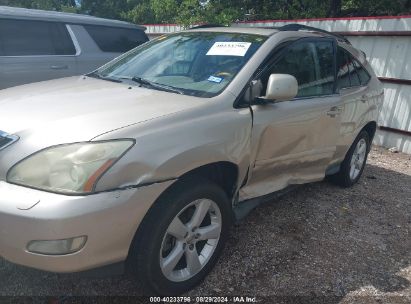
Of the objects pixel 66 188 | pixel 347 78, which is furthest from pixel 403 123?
pixel 66 188

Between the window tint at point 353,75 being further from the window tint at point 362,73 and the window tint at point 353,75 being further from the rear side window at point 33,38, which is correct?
the rear side window at point 33,38

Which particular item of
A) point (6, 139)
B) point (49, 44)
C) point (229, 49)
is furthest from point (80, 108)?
point (49, 44)

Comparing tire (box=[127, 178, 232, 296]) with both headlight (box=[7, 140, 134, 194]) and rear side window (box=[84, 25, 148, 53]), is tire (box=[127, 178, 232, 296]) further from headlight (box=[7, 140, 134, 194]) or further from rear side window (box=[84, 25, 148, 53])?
rear side window (box=[84, 25, 148, 53])

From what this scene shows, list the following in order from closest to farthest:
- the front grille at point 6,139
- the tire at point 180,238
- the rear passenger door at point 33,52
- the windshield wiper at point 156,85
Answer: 1. the front grille at point 6,139
2. the tire at point 180,238
3. the windshield wiper at point 156,85
4. the rear passenger door at point 33,52

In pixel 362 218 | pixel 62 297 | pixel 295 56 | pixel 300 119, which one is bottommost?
pixel 362 218

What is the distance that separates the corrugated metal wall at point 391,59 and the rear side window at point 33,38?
15.8ft

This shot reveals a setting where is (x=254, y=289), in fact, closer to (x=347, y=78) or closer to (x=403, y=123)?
(x=347, y=78)

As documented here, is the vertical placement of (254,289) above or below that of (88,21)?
below

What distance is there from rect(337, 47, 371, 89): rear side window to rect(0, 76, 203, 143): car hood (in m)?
2.00

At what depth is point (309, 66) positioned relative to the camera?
358 cm

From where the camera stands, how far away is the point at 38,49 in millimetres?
5578

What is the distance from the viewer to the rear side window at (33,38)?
525 cm

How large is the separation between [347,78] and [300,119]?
125cm

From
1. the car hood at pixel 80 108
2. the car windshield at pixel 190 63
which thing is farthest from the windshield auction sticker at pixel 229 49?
the car hood at pixel 80 108
